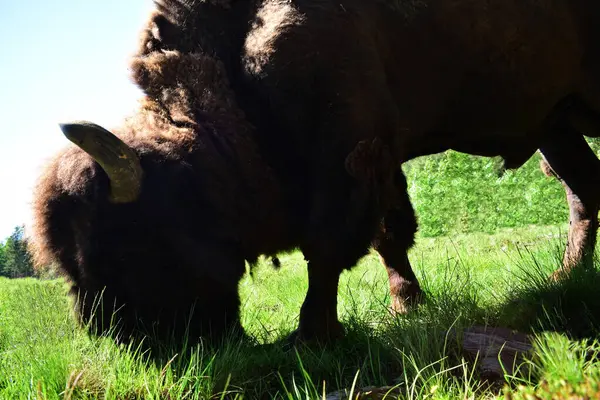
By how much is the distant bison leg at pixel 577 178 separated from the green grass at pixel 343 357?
1450 millimetres

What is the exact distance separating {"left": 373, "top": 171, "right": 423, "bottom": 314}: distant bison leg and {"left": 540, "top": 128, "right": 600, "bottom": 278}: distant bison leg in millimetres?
1499

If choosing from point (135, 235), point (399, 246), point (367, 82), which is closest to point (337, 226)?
point (367, 82)

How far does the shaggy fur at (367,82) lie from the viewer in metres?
2.83

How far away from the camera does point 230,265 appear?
8.83ft

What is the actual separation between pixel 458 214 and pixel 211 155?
13.7m

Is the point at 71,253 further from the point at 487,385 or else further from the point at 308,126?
the point at 487,385

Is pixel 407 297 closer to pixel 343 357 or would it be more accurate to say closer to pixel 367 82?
pixel 343 357

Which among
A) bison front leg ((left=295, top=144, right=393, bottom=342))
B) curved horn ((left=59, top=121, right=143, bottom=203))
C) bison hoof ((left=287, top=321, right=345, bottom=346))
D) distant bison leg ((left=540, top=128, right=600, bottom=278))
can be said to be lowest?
distant bison leg ((left=540, top=128, right=600, bottom=278))

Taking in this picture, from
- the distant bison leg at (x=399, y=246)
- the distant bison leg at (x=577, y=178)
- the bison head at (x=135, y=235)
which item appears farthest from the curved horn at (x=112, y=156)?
the distant bison leg at (x=577, y=178)

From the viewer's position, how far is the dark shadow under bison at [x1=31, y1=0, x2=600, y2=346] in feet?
8.17

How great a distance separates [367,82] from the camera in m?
2.94

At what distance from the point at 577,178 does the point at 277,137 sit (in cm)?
Result: 298

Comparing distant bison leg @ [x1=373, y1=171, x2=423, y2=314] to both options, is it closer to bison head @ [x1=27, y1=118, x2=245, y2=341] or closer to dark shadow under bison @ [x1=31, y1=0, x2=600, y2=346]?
dark shadow under bison @ [x1=31, y1=0, x2=600, y2=346]

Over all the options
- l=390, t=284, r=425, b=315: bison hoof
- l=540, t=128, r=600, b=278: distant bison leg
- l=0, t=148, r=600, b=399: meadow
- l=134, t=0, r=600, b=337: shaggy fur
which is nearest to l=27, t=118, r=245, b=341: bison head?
l=0, t=148, r=600, b=399: meadow
